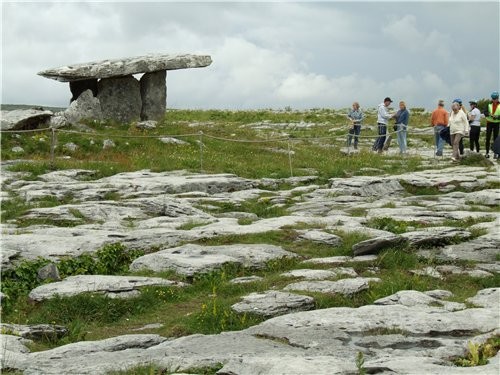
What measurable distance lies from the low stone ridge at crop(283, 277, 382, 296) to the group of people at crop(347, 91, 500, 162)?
17.0 meters

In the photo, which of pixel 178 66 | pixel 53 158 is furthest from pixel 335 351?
pixel 178 66

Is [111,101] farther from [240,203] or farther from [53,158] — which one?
[240,203]

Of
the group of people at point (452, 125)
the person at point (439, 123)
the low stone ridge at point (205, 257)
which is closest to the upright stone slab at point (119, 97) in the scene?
the group of people at point (452, 125)

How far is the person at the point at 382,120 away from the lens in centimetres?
3041

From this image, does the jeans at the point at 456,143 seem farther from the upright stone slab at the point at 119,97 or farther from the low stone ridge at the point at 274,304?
the low stone ridge at the point at 274,304

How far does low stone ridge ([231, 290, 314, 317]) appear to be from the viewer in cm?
1017

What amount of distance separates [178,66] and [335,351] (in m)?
27.5

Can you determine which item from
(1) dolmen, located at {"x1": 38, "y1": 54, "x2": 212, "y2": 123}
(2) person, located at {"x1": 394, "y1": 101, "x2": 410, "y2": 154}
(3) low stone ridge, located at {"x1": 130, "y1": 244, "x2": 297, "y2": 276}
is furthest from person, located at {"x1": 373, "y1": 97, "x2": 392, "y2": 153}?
(3) low stone ridge, located at {"x1": 130, "y1": 244, "x2": 297, "y2": 276}

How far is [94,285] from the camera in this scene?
1180 cm

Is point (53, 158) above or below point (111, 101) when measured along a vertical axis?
below

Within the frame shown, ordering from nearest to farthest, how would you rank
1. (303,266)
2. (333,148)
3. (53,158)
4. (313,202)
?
(303,266) < (313,202) < (53,158) < (333,148)

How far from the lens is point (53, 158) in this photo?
80.9 feet

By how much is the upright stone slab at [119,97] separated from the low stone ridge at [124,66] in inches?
25.5

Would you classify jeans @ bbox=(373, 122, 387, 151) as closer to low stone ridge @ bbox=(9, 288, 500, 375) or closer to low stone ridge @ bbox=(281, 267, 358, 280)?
low stone ridge @ bbox=(281, 267, 358, 280)
